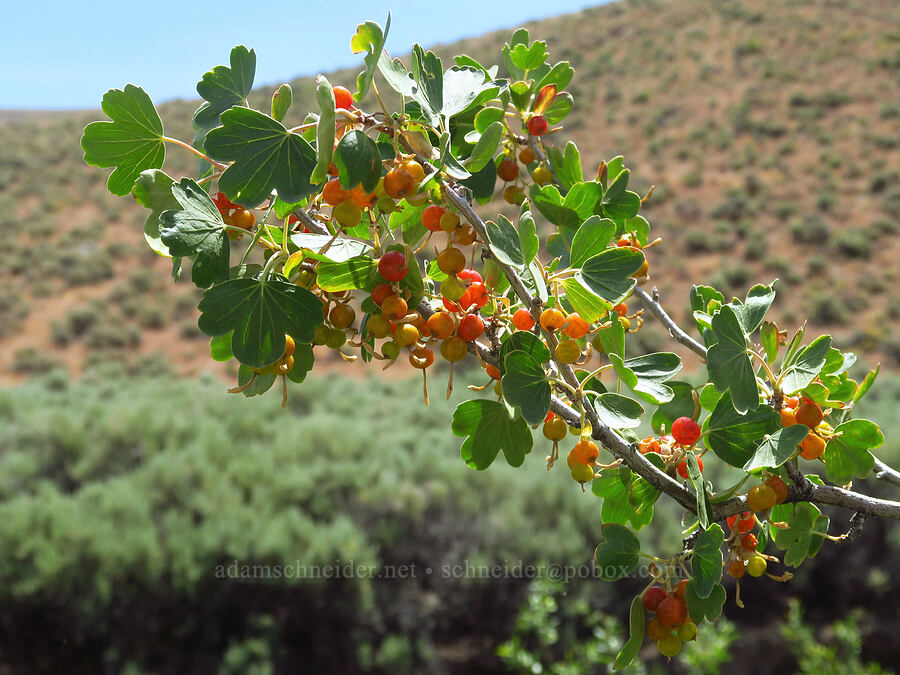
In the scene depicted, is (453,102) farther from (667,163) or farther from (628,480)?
(667,163)

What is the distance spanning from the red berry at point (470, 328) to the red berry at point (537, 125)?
0.50 m

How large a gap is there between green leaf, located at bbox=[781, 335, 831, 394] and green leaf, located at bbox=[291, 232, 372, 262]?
1.97 feet

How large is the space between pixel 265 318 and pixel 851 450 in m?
0.79

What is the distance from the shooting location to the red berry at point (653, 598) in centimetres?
87

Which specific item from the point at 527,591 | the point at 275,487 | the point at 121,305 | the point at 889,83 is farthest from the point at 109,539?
the point at 889,83

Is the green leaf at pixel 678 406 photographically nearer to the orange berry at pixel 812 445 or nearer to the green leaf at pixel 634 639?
the orange berry at pixel 812 445

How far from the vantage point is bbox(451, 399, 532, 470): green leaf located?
0.83 metres

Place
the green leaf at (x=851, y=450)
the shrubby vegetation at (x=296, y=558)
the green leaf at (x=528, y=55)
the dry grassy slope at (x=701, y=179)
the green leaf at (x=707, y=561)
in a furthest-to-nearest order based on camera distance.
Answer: the dry grassy slope at (x=701, y=179), the shrubby vegetation at (x=296, y=558), the green leaf at (x=528, y=55), the green leaf at (x=851, y=450), the green leaf at (x=707, y=561)

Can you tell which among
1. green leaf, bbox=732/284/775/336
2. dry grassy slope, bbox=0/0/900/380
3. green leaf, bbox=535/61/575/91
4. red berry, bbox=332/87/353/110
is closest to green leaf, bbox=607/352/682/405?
green leaf, bbox=732/284/775/336

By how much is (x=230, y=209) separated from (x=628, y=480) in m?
0.65

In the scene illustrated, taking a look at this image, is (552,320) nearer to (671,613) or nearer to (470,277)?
(470,277)

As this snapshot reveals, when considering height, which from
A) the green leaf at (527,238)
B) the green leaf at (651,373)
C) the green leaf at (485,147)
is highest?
the green leaf at (485,147)

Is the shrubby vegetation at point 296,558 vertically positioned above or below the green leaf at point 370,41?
below

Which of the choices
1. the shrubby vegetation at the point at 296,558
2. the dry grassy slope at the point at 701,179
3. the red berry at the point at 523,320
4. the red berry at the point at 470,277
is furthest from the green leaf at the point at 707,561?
the dry grassy slope at the point at 701,179
